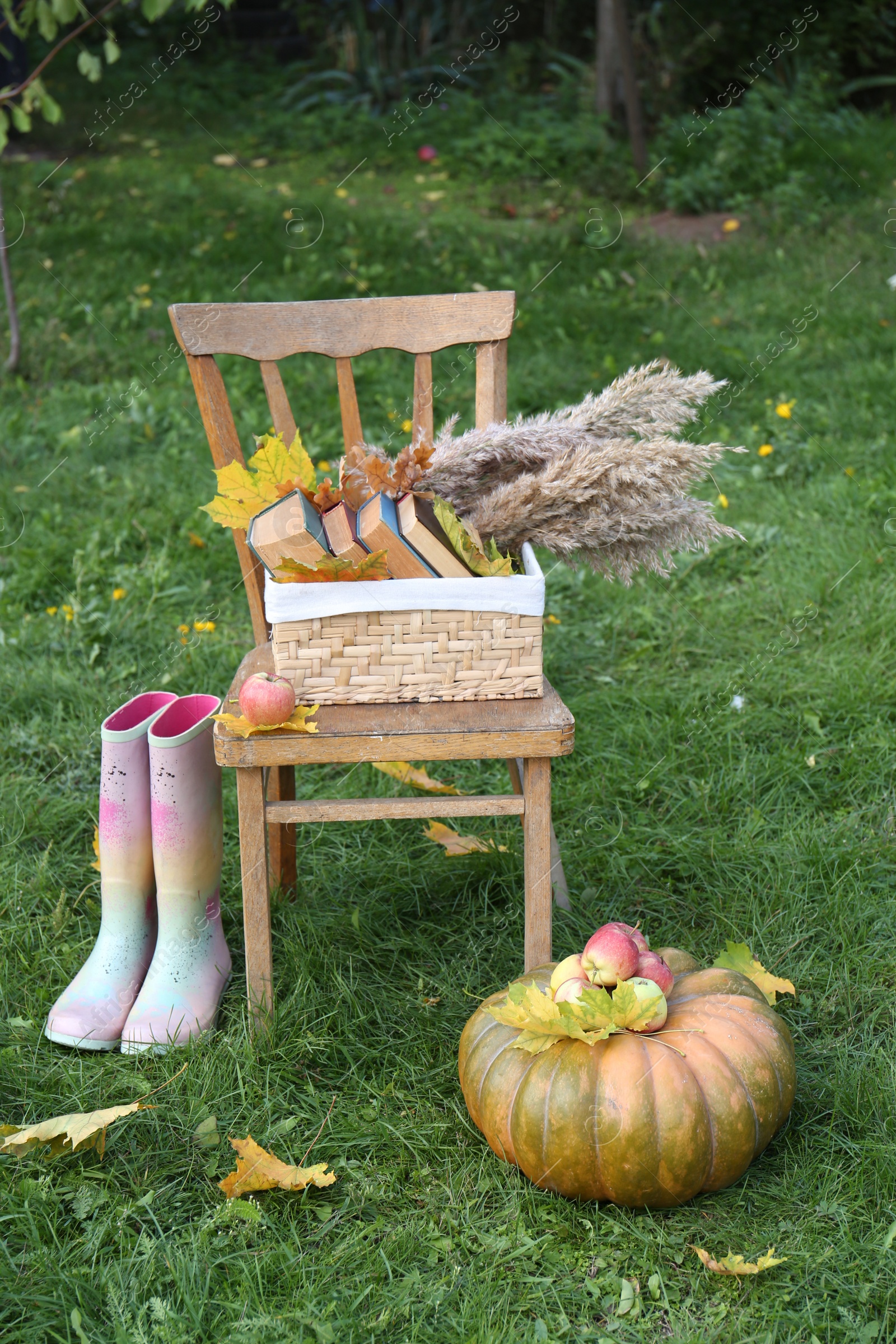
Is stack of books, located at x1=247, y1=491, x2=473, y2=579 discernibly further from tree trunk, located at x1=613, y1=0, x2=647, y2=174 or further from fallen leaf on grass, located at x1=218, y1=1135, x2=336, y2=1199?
tree trunk, located at x1=613, y1=0, x2=647, y2=174

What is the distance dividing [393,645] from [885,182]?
5.88 m

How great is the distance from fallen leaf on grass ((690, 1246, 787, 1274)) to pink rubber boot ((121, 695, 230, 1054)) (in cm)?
88

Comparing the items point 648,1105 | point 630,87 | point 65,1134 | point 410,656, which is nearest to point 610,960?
point 648,1105

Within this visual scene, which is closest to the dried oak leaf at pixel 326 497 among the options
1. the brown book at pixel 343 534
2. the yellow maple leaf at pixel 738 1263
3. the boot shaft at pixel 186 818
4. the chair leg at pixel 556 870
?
the brown book at pixel 343 534

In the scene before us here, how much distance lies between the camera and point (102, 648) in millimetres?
3107

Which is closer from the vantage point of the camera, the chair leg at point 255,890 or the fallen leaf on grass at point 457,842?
the chair leg at point 255,890

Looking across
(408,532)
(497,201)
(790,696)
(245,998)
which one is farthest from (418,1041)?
(497,201)

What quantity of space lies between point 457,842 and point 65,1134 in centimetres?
98

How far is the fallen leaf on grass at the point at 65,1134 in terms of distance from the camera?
1.65 meters

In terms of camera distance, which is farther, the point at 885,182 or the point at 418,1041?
the point at 885,182

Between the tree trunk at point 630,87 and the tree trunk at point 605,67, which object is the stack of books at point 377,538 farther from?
the tree trunk at point 605,67

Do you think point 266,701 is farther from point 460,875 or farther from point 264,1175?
point 460,875

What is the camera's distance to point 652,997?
156cm

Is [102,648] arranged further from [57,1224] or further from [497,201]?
[497,201]
